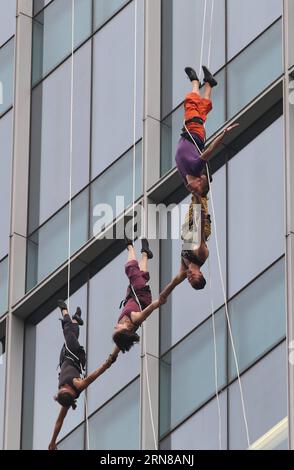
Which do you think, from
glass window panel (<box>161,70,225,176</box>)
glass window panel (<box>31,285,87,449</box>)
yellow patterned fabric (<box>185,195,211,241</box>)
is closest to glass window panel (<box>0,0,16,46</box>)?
glass window panel (<box>161,70,225,176</box>)

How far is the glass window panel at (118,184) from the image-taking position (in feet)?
137

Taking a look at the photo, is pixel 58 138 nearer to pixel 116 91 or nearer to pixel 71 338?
pixel 116 91

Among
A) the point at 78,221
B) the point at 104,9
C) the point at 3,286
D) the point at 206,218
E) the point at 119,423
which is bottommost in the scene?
the point at 119,423

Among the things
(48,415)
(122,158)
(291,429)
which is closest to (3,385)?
(48,415)

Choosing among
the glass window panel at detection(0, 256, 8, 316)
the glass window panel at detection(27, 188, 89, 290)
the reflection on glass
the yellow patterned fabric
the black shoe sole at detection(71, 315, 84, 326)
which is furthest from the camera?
the glass window panel at detection(0, 256, 8, 316)

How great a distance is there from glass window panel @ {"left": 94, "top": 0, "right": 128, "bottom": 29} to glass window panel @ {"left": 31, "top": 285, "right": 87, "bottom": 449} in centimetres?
414

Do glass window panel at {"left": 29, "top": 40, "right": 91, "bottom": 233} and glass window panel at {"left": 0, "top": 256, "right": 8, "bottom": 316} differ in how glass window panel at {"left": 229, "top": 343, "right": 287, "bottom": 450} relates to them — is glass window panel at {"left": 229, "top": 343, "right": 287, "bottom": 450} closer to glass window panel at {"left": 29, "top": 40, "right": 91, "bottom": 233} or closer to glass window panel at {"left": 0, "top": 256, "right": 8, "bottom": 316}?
glass window panel at {"left": 29, "top": 40, "right": 91, "bottom": 233}

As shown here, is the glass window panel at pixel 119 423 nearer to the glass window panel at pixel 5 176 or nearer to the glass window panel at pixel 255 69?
the glass window panel at pixel 255 69

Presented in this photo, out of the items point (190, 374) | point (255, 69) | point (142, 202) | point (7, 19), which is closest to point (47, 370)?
point (142, 202)

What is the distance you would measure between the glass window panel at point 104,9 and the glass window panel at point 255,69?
3516mm

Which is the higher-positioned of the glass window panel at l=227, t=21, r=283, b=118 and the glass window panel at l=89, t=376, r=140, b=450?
the glass window panel at l=227, t=21, r=283, b=118

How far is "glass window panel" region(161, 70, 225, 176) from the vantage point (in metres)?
40.5

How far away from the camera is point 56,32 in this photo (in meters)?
44.9

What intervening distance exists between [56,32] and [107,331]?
5613mm
